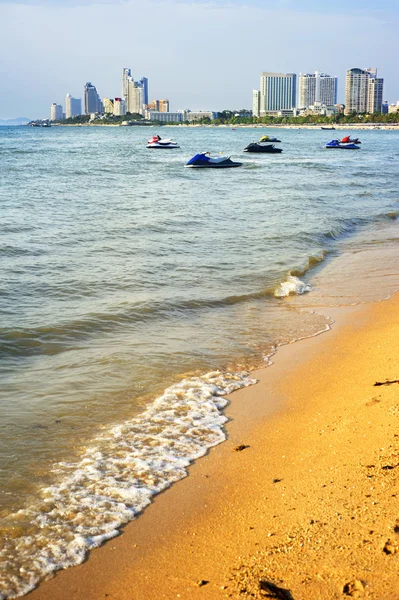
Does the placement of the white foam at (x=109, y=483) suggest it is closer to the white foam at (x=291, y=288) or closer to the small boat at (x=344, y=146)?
the white foam at (x=291, y=288)

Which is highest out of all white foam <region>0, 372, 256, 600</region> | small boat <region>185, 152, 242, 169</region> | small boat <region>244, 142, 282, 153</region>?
small boat <region>244, 142, 282, 153</region>

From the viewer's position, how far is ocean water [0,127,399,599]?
17.0 feet

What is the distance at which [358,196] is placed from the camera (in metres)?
29.9

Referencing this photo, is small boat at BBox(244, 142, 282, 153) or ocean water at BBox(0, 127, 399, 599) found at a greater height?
small boat at BBox(244, 142, 282, 153)

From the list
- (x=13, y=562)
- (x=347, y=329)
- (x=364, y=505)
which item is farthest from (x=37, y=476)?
(x=347, y=329)

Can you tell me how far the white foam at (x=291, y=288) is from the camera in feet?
39.6

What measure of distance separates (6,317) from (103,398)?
3693 mm

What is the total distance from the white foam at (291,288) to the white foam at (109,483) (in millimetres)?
4928

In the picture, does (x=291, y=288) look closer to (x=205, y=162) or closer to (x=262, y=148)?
(x=205, y=162)

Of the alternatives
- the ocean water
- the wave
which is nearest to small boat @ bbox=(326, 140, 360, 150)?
the ocean water

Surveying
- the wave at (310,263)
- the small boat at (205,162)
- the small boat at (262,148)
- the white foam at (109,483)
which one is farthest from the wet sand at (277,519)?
the small boat at (262,148)

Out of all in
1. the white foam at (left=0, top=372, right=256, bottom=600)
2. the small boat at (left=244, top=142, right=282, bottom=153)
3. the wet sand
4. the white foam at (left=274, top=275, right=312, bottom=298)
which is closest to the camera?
the wet sand

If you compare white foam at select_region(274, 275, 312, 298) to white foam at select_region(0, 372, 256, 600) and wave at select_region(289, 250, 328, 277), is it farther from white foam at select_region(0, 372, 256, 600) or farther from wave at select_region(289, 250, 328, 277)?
white foam at select_region(0, 372, 256, 600)

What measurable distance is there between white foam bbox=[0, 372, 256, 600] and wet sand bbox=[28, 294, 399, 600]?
0.44ft
